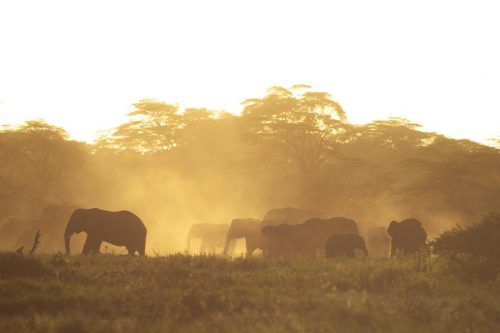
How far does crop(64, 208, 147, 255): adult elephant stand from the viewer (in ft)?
64.4

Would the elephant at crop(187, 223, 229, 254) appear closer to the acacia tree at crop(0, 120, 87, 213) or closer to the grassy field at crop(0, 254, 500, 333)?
the acacia tree at crop(0, 120, 87, 213)

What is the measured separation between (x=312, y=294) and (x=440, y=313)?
1.99 metres

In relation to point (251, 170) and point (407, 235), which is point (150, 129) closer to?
point (251, 170)

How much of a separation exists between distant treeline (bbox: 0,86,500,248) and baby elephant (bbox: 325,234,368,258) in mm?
20934

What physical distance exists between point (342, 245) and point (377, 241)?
11800 millimetres

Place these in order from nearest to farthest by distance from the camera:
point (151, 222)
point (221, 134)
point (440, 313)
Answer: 1. point (440, 313)
2. point (151, 222)
3. point (221, 134)

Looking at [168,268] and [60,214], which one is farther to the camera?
[60,214]

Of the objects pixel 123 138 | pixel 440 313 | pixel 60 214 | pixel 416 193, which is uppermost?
pixel 123 138

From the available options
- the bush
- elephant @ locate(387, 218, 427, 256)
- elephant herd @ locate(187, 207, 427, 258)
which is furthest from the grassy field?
elephant @ locate(387, 218, 427, 256)

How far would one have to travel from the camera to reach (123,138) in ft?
187

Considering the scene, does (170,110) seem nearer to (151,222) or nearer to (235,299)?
(151,222)

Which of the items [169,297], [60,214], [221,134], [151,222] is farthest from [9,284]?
[221,134]

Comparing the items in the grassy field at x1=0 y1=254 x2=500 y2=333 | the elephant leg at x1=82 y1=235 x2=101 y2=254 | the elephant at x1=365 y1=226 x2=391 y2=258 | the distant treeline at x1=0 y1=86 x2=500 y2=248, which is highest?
the distant treeline at x1=0 y1=86 x2=500 y2=248

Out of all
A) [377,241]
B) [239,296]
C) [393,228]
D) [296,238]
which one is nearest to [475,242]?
[393,228]
